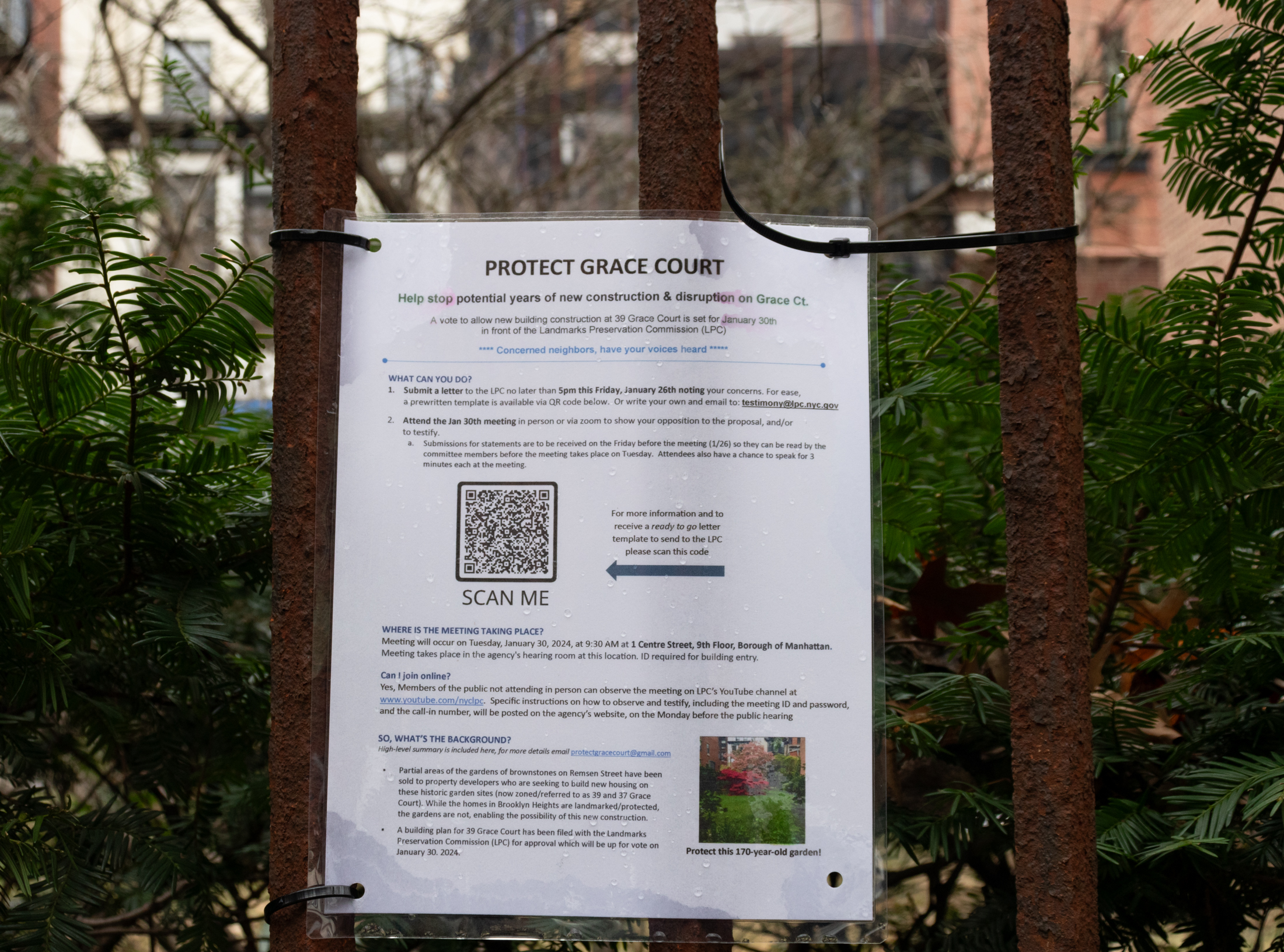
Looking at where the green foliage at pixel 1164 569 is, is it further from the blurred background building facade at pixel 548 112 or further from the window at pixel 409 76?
the window at pixel 409 76

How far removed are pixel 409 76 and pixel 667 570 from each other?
6415 mm

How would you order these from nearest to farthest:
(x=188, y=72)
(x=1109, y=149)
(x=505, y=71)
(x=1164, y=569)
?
(x=1164, y=569) → (x=188, y=72) → (x=505, y=71) → (x=1109, y=149)

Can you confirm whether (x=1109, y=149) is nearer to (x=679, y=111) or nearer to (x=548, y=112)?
(x=548, y=112)

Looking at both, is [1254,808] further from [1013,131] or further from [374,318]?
[374,318]

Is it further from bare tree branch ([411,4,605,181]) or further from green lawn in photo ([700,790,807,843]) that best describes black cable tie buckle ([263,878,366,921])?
bare tree branch ([411,4,605,181])

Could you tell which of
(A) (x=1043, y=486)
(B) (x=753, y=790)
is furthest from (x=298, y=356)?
(A) (x=1043, y=486)

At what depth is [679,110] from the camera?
1.30 m

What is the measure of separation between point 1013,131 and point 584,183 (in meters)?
6.85

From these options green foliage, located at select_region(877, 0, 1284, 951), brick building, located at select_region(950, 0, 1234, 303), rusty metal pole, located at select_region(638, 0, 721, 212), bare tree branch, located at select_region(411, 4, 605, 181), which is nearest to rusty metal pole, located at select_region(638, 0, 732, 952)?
rusty metal pole, located at select_region(638, 0, 721, 212)

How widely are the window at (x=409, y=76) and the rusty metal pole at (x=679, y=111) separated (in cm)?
438

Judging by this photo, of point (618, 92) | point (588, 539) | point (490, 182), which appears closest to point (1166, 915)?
point (588, 539)

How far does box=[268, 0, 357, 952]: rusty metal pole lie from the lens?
1253mm

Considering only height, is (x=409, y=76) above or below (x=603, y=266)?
above

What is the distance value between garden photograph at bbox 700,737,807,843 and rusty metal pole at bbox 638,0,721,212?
0.67 meters
